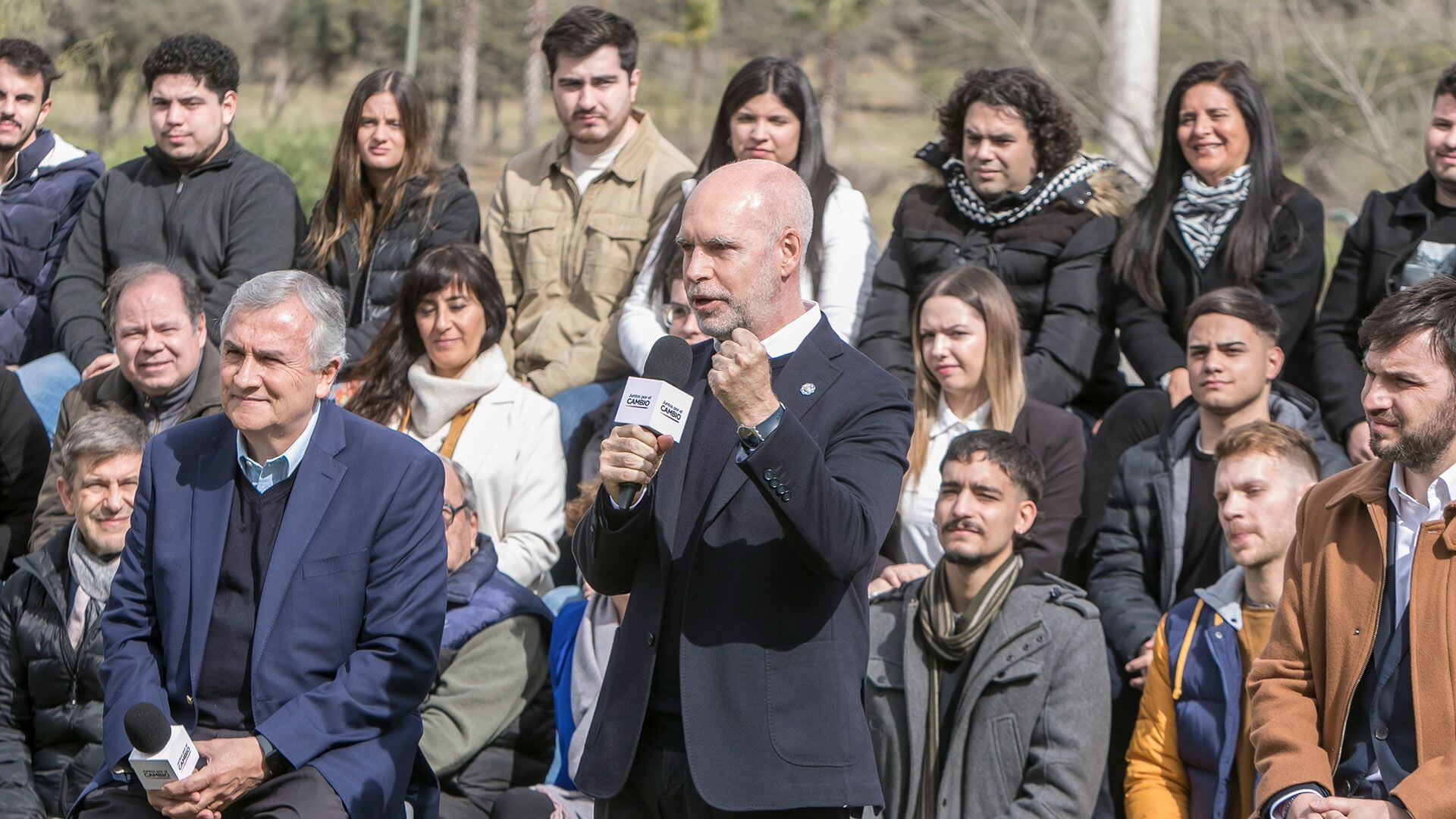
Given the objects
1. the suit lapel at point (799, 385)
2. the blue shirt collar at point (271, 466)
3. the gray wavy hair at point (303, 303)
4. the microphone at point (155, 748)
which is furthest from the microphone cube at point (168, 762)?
the suit lapel at point (799, 385)

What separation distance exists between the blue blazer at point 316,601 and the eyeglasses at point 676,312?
1712 millimetres

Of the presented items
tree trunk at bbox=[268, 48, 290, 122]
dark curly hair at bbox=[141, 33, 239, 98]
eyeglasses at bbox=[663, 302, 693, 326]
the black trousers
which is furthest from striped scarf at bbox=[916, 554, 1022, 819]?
tree trunk at bbox=[268, 48, 290, 122]

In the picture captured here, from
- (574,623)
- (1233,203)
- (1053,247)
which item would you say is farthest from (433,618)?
(1233,203)

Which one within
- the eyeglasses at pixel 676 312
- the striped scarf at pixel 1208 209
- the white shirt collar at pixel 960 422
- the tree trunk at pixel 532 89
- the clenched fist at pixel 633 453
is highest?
the tree trunk at pixel 532 89

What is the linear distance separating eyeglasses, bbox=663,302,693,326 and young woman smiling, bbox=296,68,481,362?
1.12 m

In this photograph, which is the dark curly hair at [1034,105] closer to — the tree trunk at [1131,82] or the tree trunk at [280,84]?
the tree trunk at [1131,82]

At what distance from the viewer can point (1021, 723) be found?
15.0 ft

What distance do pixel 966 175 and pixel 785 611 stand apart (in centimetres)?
337

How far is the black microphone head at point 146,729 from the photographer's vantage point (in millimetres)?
3453

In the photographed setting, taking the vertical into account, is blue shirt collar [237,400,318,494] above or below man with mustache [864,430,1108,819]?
above

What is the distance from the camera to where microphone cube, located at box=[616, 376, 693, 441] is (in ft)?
9.43

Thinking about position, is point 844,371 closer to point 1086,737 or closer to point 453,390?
point 1086,737

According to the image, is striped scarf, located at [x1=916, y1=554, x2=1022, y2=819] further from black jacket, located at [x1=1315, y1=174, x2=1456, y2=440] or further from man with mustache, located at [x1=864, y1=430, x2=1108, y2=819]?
black jacket, located at [x1=1315, y1=174, x2=1456, y2=440]

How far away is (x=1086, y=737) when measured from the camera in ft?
15.0
